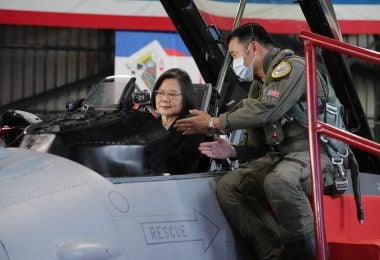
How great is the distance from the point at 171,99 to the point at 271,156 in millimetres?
685

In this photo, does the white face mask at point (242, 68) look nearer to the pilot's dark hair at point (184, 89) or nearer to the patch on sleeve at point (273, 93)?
the patch on sleeve at point (273, 93)

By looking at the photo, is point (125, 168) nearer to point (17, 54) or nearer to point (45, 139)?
point (45, 139)

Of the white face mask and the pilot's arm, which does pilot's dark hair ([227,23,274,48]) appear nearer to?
the white face mask

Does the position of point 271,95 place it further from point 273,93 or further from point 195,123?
point 195,123

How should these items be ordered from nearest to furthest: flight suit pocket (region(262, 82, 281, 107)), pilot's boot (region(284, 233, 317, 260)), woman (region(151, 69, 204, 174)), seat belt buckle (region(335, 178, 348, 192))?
pilot's boot (region(284, 233, 317, 260))
flight suit pocket (region(262, 82, 281, 107))
seat belt buckle (region(335, 178, 348, 192))
woman (region(151, 69, 204, 174))

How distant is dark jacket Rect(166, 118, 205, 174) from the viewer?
11.1 feet

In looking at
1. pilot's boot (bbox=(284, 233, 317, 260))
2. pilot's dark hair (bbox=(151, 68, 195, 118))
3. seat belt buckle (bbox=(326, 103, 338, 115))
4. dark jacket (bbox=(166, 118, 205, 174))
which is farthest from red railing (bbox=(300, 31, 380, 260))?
pilot's dark hair (bbox=(151, 68, 195, 118))

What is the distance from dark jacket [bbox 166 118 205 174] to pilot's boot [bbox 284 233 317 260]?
0.67 m

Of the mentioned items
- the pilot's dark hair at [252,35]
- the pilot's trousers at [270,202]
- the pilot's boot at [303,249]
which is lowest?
the pilot's boot at [303,249]

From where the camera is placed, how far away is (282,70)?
3.10 m

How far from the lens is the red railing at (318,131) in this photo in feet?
9.05

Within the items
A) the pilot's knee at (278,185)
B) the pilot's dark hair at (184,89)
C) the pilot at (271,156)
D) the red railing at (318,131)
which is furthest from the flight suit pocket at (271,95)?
the pilot's dark hair at (184,89)

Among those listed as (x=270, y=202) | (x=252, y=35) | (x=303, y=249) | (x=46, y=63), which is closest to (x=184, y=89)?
(x=252, y=35)

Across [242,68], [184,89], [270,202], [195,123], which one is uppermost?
[242,68]
